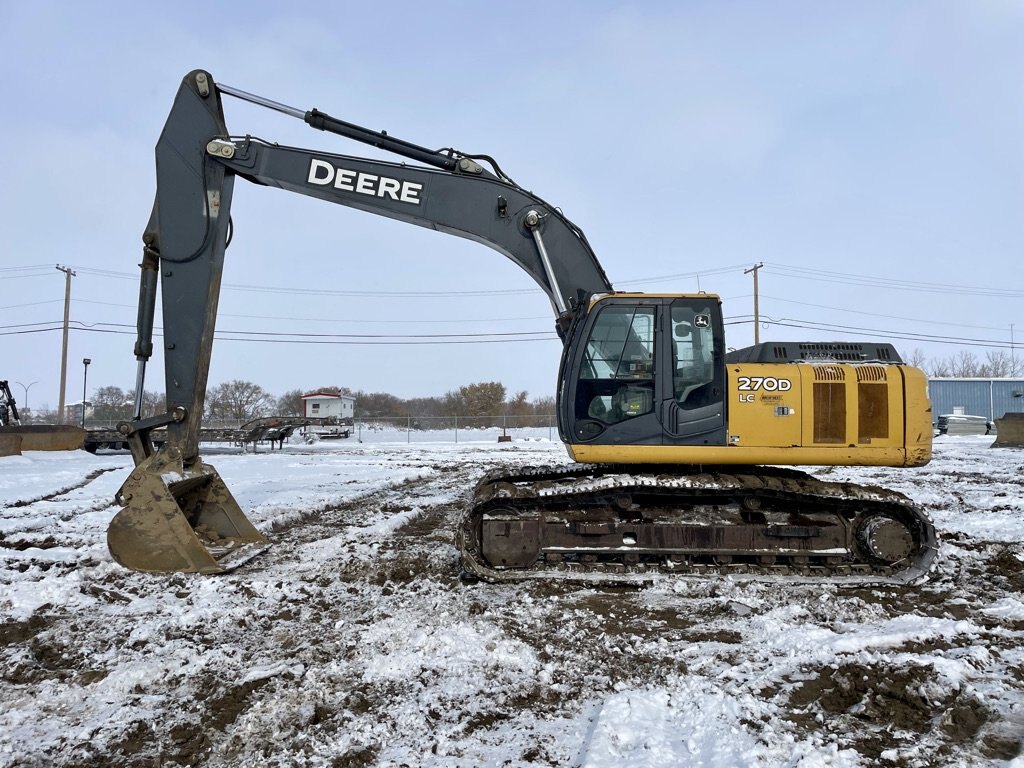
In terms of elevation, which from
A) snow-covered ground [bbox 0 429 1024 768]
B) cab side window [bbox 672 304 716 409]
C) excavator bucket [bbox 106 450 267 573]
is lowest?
snow-covered ground [bbox 0 429 1024 768]

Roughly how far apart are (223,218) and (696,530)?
5578 mm

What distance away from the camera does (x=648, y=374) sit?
5.76m

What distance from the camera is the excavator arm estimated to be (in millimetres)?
6355

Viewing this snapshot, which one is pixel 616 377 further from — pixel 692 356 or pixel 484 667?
pixel 484 667

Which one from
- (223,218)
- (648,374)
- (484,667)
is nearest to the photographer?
(484,667)

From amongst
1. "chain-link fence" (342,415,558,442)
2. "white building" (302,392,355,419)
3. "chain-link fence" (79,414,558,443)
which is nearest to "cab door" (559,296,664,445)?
"chain-link fence" (79,414,558,443)

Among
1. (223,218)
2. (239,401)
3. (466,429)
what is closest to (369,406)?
(239,401)

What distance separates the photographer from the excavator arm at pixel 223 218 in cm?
636

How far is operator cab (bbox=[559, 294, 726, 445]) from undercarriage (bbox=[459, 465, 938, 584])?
44 cm

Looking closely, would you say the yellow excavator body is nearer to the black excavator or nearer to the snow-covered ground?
the snow-covered ground

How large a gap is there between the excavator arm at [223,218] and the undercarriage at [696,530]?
5.96ft

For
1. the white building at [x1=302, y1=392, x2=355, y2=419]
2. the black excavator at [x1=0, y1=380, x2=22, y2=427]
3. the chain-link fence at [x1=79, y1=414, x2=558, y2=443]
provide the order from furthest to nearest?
1. the white building at [x1=302, y1=392, x2=355, y2=419]
2. the chain-link fence at [x1=79, y1=414, x2=558, y2=443]
3. the black excavator at [x1=0, y1=380, x2=22, y2=427]

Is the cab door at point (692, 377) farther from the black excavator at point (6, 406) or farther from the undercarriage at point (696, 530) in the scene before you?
the black excavator at point (6, 406)

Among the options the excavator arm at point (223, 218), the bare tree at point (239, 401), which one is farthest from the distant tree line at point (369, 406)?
the excavator arm at point (223, 218)
